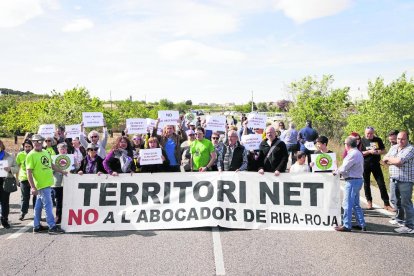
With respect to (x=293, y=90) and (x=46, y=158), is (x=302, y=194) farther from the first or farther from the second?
(x=293, y=90)

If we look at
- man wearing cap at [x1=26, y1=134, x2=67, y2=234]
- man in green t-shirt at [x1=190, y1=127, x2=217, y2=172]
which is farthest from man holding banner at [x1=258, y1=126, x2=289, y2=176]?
man wearing cap at [x1=26, y1=134, x2=67, y2=234]

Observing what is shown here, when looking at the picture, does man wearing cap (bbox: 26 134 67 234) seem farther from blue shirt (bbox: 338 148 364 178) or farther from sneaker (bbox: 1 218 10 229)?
blue shirt (bbox: 338 148 364 178)

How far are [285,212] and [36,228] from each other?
4925mm

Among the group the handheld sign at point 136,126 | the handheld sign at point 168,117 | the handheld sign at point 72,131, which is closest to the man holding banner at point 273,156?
the handheld sign at point 168,117

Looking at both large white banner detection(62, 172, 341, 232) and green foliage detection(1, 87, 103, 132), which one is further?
green foliage detection(1, 87, 103, 132)

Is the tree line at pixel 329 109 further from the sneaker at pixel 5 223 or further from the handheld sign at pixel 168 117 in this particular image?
the sneaker at pixel 5 223

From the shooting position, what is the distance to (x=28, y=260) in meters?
6.21

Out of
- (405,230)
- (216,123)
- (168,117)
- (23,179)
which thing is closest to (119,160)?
(23,179)

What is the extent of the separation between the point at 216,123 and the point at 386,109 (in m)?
16.4

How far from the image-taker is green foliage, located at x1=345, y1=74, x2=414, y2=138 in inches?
917

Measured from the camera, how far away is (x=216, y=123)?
1098 cm

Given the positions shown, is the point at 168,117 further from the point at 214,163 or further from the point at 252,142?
the point at 252,142

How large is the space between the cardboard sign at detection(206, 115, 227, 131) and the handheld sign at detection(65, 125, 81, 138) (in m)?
3.43

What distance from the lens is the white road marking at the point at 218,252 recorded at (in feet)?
18.6
